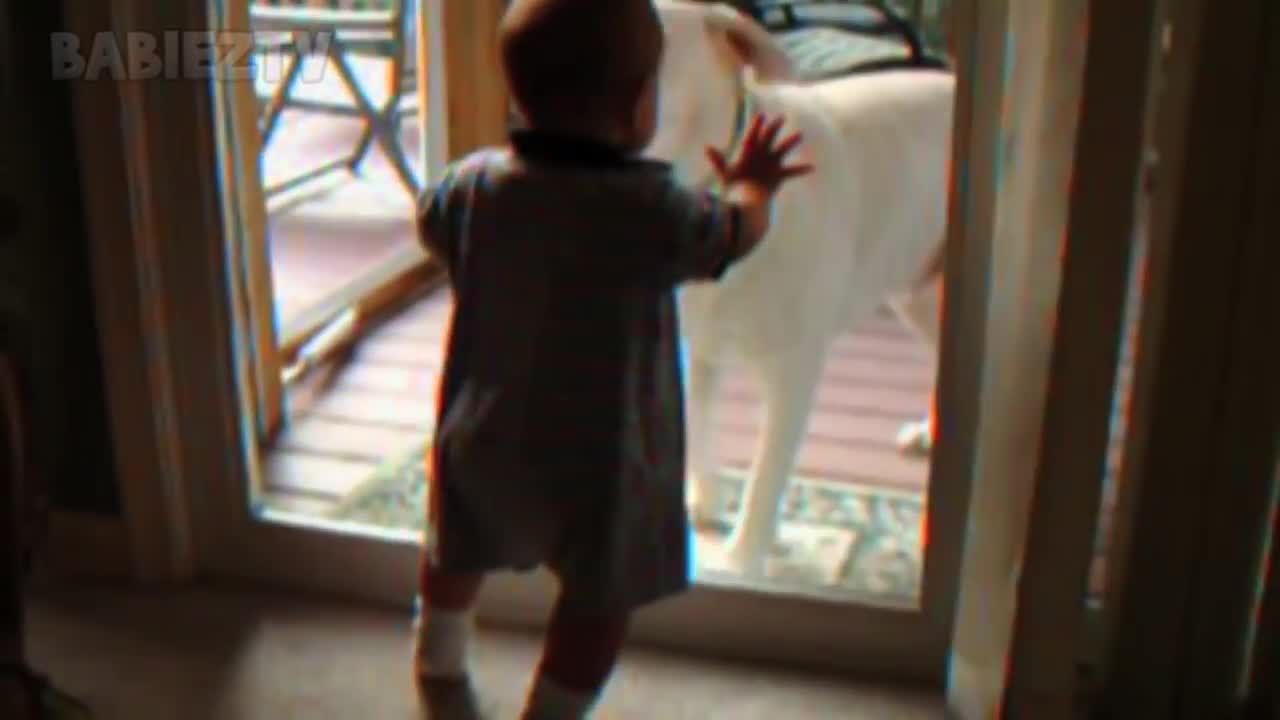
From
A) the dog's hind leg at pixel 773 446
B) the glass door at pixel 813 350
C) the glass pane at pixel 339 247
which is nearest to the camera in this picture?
→ the glass door at pixel 813 350

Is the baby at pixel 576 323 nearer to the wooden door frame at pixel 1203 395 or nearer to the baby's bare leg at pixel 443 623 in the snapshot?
the baby's bare leg at pixel 443 623

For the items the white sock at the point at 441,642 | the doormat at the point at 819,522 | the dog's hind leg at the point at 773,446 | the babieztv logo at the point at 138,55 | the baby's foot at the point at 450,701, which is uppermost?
the babieztv logo at the point at 138,55

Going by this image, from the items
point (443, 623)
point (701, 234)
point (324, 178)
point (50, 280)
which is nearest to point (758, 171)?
point (701, 234)

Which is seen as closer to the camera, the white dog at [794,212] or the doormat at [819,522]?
the white dog at [794,212]

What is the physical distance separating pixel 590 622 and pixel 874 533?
0.73m

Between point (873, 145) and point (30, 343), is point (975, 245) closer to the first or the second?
point (873, 145)

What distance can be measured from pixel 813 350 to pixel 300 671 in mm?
747

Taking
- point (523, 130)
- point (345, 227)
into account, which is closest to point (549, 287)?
point (523, 130)

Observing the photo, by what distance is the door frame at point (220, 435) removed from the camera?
5.30ft

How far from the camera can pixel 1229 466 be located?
146 cm

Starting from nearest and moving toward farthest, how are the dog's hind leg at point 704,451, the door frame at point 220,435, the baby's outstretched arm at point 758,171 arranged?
the baby's outstretched arm at point 758,171
the door frame at point 220,435
the dog's hind leg at point 704,451

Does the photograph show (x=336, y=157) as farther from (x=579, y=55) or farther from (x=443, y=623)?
(x=579, y=55)

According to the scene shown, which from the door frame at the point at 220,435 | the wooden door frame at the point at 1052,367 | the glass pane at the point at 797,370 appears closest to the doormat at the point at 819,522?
the glass pane at the point at 797,370

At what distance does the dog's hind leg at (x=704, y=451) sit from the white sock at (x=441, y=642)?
0.50m
